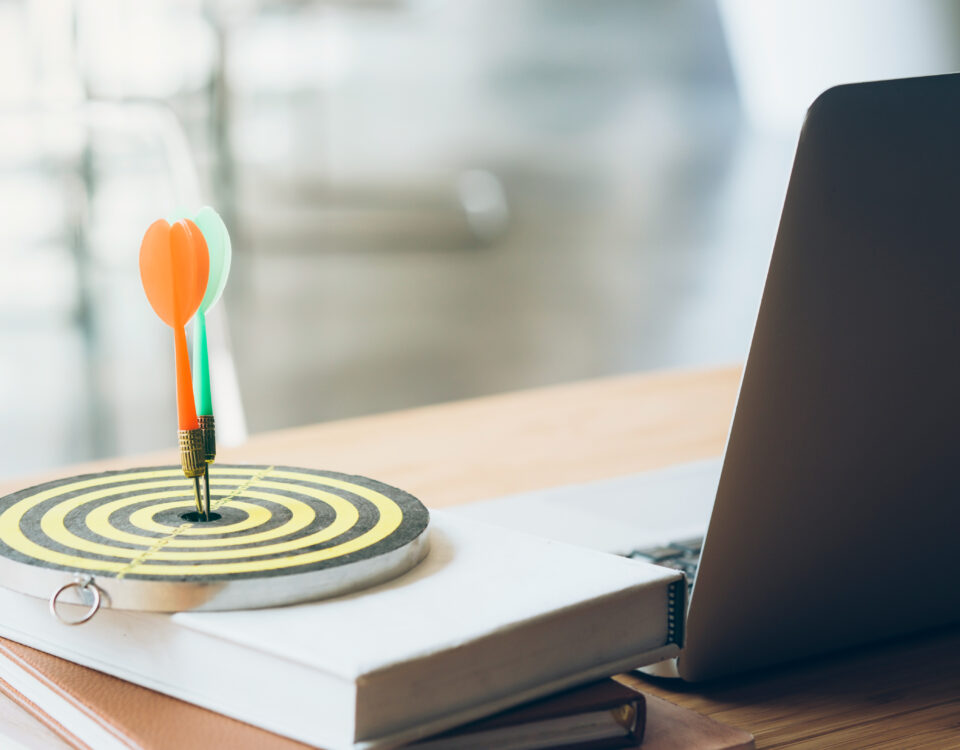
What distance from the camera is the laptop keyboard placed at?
0.58 meters

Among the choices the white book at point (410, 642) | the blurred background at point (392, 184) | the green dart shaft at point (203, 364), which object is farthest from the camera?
the blurred background at point (392, 184)

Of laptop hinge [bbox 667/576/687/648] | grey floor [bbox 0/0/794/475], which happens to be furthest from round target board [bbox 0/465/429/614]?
grey floor [bbox 0/0/794/475]

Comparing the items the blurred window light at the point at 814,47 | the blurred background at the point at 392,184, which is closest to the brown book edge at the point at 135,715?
the blurred background at the point at 392,184

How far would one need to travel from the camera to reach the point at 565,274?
179 inches

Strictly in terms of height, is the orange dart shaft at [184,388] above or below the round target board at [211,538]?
above

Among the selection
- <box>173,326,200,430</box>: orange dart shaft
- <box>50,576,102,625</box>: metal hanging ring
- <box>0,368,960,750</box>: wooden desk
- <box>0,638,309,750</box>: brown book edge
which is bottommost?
<box>0,368,960,750</box>: wooden desk

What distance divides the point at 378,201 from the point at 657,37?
5.01 feet

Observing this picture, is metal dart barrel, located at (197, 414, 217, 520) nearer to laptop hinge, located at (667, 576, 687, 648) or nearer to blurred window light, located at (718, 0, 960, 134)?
laptop hinge, located at (667, 576, 687, 648)

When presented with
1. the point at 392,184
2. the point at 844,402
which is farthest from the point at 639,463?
the point at 392,184

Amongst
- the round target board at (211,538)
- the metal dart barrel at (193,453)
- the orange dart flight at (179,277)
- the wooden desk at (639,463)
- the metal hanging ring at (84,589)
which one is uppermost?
the orange dart flight at (179,277)

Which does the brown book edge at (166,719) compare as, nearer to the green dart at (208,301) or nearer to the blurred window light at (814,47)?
the green dart at (208,301)

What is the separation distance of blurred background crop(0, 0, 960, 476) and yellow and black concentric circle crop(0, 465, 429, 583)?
2.02 metres

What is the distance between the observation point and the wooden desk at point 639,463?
50 centimetres

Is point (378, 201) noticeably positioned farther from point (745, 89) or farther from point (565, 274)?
point (745, 89)
